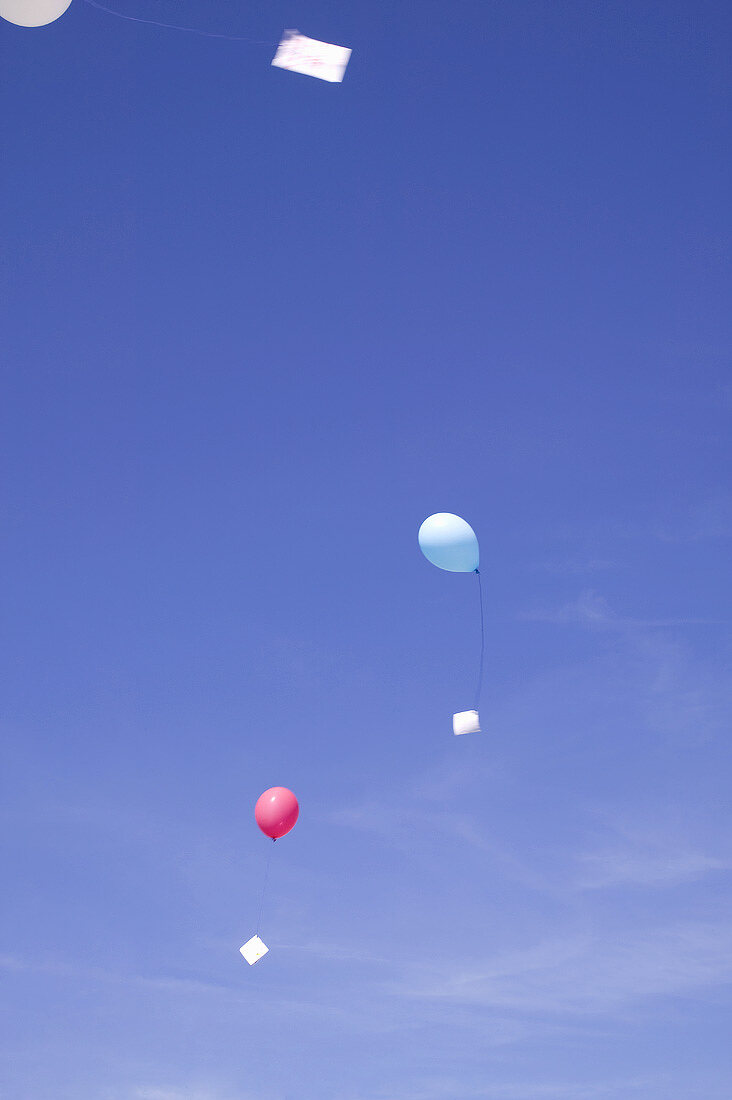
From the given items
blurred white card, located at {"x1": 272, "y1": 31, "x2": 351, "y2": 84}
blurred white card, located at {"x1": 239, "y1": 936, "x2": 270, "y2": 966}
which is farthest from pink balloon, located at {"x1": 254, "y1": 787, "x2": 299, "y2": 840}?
blurred white card, located at {"x1": 272, "y1": 31, "x2": 351, "y2": 84}

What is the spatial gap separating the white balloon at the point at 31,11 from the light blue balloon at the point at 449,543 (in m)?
8.60

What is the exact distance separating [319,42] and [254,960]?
475 inches

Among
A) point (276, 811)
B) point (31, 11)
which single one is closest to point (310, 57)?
point (31, 11)

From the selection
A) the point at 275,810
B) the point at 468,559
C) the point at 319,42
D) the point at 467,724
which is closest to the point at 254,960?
the point at 275,810

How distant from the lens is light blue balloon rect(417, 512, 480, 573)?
52.6 feet

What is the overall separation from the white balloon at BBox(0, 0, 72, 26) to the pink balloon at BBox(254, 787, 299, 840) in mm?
11514

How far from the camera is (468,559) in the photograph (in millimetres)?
16281

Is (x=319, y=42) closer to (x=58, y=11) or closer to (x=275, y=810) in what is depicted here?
(x=58, y=11)

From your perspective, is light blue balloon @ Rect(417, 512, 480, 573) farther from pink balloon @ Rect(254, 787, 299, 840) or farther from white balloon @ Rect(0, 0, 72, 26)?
white balloon @ Rect(0, 0, 72, 26)

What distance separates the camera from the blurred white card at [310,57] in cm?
873

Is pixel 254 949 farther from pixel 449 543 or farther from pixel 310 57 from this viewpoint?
pixel 310 57

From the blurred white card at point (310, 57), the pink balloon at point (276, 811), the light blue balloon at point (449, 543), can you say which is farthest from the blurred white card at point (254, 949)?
the blurred white card at point (310, 57)

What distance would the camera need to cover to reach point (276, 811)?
56.7 ft

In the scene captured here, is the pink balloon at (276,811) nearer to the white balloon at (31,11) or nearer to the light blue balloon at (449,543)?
the light blue balloon at (449,543)
